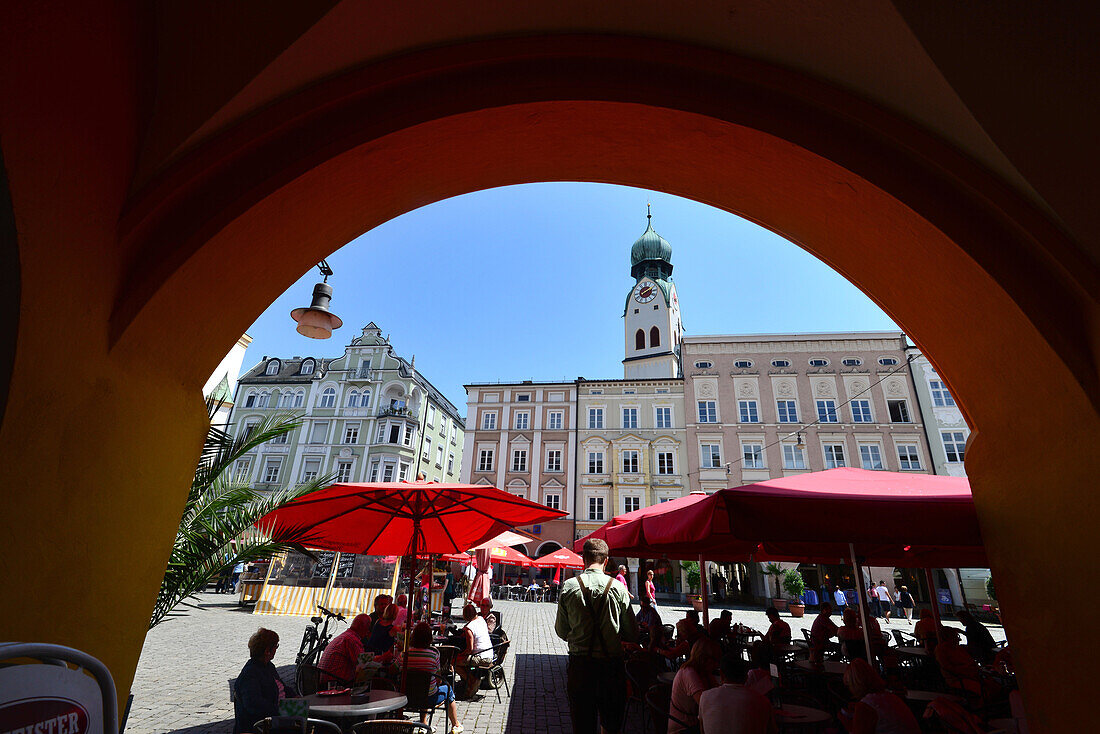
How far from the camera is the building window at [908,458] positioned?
104 ft

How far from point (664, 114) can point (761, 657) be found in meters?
7.34

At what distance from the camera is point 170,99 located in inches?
87.7

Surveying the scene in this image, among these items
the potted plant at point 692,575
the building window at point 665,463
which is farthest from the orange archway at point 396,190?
the building window at point 665,463

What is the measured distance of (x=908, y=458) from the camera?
31703 millimetres

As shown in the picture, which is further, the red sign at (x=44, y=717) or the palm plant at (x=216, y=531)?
the palm plant at (x=216, y=531)

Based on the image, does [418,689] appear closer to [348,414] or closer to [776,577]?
[776,577]

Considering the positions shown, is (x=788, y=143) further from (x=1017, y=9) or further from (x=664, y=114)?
(x=1017, y=9)

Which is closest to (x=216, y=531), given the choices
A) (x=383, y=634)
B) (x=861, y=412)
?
(x=383, y=634)

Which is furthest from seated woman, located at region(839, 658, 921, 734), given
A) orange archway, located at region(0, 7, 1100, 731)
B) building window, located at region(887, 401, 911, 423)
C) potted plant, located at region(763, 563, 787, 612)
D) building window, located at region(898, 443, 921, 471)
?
building window, located at region(887, 401, 911, 423)

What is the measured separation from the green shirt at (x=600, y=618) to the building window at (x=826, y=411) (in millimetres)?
33462

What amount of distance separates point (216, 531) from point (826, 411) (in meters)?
34.9

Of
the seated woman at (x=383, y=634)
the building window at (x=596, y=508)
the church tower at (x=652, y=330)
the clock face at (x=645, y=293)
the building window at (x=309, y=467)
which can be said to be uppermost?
the clock face at (x=645, y=293)

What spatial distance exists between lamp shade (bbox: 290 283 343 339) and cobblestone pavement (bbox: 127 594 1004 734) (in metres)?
3.28

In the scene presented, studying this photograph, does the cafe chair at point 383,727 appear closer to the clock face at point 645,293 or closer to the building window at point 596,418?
the building window at point 596,418
